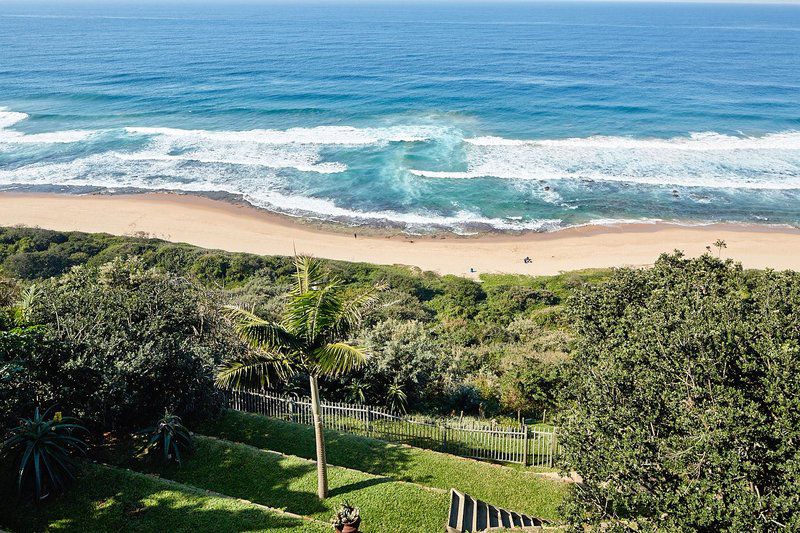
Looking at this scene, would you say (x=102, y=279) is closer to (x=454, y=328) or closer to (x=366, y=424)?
(x=366, y=424)

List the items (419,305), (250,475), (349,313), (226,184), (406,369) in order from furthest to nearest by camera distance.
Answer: (226,184) → (419,305) → (406,369) → (250,475) → (349,313)

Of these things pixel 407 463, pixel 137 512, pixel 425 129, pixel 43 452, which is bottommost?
pixel 137 512

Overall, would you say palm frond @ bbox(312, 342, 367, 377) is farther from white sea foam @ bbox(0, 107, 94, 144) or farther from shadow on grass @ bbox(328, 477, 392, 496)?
white sea foam @ bbox(0, 107, 94, 144)

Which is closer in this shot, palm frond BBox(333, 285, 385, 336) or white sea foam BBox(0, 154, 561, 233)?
palm frond BBox(333, 285, 385, 336)

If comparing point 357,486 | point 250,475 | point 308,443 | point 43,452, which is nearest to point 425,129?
point 308,443

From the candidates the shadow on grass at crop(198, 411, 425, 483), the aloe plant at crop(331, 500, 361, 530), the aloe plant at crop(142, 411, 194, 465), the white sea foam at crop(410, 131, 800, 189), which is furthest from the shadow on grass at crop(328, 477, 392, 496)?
the white sea foam at crop(410, 131, 800, 189)

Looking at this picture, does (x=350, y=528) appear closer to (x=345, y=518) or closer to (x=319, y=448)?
(x=345, y=518)
